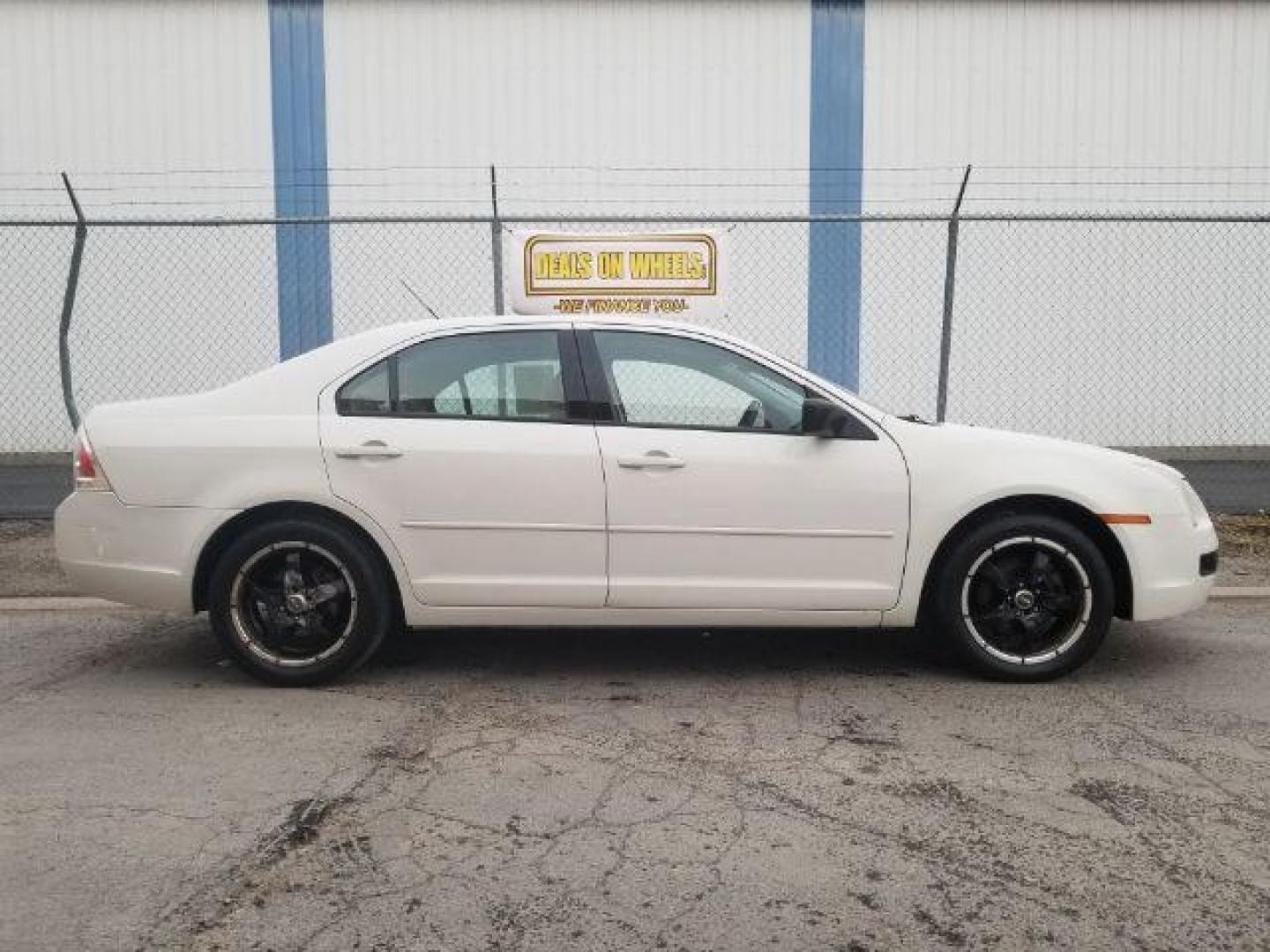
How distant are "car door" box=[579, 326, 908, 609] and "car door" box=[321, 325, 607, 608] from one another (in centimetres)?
13

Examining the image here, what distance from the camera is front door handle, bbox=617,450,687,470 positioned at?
198 inches

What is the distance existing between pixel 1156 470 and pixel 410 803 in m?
3.33

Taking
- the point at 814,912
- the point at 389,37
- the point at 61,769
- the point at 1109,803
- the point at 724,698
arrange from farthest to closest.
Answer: the point at 389,37 < the point at 724,698 < the point at 61,769 < the point at 1109,803 < the point at 814,912

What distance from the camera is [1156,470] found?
5.24 m

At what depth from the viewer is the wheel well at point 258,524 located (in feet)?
16.7

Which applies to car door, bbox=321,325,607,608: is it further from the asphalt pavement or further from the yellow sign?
the yellow sign

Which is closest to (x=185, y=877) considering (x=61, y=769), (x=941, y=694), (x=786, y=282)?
(x=61, y=769)

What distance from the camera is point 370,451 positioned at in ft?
16.5

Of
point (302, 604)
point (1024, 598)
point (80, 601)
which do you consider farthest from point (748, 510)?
point (80, 601)

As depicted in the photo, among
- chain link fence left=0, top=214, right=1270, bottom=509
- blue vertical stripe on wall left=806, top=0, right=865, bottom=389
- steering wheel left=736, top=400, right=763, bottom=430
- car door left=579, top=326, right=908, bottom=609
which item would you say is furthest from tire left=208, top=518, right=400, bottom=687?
blue vertical stripe on wall left=806, top=0, right=865, bottom=389

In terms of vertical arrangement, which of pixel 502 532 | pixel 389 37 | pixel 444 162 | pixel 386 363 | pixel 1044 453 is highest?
pixel 389 37

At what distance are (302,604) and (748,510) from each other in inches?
71.8

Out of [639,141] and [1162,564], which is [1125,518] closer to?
[1162,564]

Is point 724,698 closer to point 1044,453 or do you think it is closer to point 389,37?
point 1044,453
